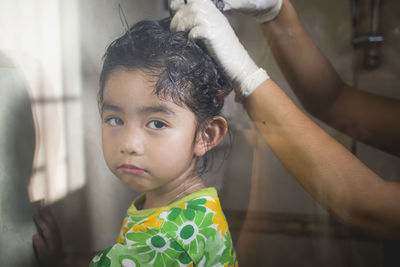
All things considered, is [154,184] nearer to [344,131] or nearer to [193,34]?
[193,34]

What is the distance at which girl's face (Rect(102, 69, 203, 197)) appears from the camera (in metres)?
0.65

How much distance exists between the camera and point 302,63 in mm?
827

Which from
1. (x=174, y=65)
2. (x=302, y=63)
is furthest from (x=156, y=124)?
(x=302, y=63)

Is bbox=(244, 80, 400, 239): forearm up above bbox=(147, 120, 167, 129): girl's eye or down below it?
below

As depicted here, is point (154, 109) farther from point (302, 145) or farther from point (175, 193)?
point (302, 145)

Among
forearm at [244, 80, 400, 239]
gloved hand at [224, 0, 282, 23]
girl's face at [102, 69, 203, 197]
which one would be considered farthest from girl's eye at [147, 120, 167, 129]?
gloved hand at [224, 0, 282, 23]

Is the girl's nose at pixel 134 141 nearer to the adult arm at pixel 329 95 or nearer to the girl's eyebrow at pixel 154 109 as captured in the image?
the girl's eyebrow at pixel 154 109

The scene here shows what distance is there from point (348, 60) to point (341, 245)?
49cm

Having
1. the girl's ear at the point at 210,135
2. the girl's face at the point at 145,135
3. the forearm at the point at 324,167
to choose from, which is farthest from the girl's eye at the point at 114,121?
the forearm at the point at 324,167

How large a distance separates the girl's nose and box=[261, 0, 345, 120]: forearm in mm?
410

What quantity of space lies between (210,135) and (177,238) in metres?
0.24

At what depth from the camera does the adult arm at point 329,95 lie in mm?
776

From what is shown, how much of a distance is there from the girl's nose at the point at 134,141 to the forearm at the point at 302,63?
0.41m

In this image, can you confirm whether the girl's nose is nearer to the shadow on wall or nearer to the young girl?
the young girl
